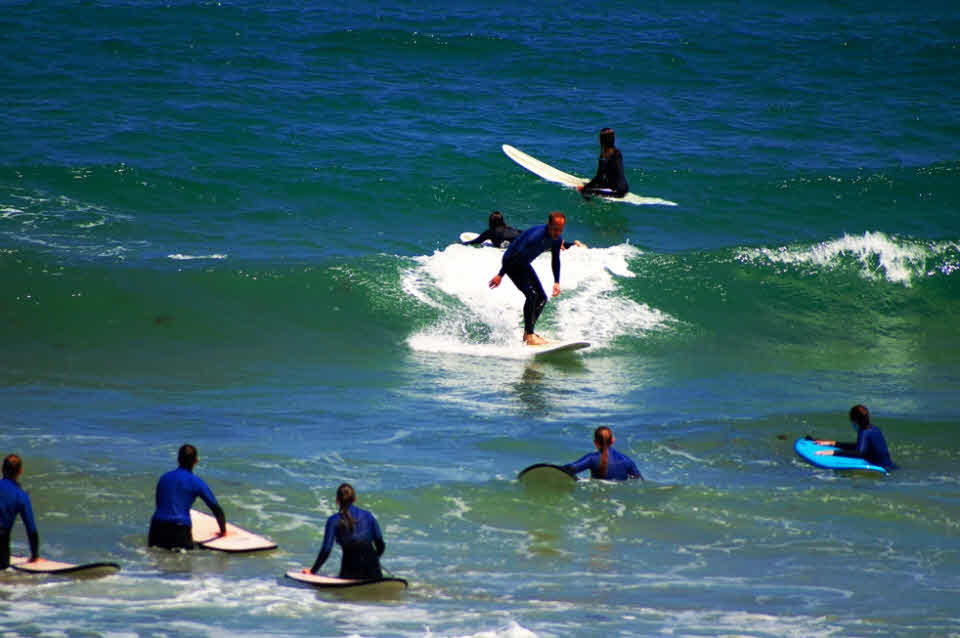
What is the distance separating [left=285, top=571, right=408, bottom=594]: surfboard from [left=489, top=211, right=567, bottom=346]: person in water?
5.70 meters


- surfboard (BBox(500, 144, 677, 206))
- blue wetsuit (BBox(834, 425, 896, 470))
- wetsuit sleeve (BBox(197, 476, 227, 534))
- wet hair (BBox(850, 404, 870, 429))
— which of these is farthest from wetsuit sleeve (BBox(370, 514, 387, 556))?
surfboard (BBox(500, 144, 677, 206))

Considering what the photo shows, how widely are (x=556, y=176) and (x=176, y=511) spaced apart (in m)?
13.6

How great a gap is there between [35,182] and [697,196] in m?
11.1

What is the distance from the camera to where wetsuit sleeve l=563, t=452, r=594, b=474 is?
920 centimetres

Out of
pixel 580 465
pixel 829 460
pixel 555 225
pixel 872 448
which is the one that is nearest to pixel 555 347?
pixel 555 225

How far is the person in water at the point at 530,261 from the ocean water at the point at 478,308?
604 millimetres

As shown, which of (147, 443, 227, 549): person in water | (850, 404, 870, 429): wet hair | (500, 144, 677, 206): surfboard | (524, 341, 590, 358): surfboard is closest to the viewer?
(147, 443, 227, 549): person in water

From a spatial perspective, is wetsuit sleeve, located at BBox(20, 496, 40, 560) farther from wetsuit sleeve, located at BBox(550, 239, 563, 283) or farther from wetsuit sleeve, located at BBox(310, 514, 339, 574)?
wetsuit sleeve, located at BBox(550, 239, 563, 283)

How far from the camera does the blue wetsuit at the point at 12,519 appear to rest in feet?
24.0

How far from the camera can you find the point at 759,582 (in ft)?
24.9

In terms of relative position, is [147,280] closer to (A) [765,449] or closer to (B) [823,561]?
(A) [765,449]

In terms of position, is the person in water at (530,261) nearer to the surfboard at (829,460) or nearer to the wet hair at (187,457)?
the surfboard at (829,460)

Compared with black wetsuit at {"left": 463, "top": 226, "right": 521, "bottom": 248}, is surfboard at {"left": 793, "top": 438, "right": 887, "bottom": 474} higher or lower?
lower

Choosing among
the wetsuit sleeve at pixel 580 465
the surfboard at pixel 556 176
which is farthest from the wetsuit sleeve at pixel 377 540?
the surfboard at pixel 556 176
